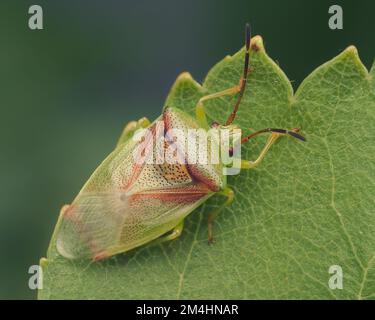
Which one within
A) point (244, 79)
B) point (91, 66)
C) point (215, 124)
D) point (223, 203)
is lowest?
point (223, 203)

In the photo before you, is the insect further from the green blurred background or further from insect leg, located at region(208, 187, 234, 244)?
the green blurred background

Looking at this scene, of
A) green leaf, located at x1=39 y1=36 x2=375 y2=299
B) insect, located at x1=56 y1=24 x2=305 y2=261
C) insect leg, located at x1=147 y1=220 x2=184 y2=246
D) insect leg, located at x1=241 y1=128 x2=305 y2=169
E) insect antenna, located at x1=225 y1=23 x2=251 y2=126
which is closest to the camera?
green leaf, located at x1=39 y1=36 x2=375 y2=299

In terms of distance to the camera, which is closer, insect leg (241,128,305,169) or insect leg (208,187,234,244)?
insect leg (241,128,305,169)

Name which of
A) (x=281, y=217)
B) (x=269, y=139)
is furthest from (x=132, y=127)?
(x=281, y=217)

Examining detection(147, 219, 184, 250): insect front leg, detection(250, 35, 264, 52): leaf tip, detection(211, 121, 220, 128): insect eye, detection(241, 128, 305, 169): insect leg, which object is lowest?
detection(147, 219, 184, 250): insect front leg

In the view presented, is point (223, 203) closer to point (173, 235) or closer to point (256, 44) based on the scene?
point (173, 235)

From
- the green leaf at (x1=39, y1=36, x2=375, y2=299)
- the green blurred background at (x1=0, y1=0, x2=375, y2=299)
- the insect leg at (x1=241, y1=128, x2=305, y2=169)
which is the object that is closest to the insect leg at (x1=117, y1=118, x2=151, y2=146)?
the green leaf at (x1=39, y1=36, x2=375, y2=299)
